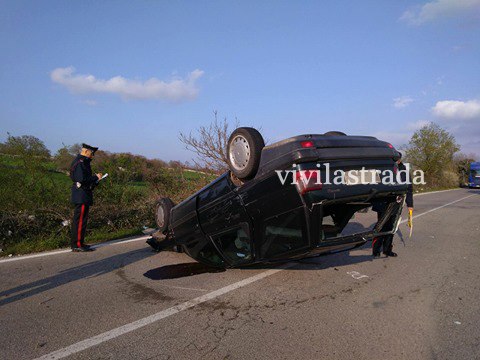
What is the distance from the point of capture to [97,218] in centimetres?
740

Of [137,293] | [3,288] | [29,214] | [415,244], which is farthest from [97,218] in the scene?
[415,244]

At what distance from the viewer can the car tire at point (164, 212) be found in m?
5.12

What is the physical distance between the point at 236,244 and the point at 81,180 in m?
3.59

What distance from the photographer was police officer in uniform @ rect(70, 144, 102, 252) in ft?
18.7

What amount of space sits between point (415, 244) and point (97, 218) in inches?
271

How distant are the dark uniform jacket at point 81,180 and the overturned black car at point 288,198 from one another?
2717mm

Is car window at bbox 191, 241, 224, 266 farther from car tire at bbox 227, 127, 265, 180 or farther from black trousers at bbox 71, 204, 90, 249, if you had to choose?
black trousers at bbox 71, 204, 90, 249

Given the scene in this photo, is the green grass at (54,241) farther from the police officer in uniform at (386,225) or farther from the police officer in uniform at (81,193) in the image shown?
the police officer in uniform at (386,225)

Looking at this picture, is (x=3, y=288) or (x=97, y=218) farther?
(x=97, y=218)

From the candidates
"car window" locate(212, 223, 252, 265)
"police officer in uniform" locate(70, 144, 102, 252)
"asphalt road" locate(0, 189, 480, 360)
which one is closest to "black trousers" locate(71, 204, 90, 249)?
"police officer in uniform" locate(70, 144, 102, 252)

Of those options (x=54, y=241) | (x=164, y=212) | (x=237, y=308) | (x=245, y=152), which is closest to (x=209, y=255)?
(x=237, y=308)

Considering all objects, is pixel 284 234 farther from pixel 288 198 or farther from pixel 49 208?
pixel 49 208

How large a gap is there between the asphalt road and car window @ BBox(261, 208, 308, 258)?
1.94 ft

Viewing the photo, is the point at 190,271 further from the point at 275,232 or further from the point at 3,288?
the point at 3,288
